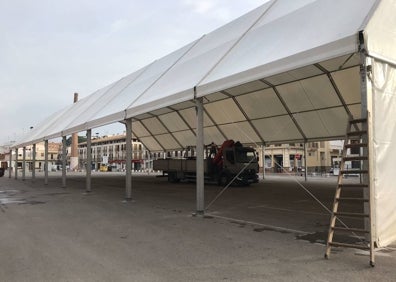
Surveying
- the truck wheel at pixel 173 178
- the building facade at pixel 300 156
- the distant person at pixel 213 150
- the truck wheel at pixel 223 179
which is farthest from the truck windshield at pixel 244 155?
the building facade at pixel 300 156

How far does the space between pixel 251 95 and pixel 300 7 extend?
9.54 metres

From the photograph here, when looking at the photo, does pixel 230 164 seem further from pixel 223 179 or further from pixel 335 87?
pixel 335 87

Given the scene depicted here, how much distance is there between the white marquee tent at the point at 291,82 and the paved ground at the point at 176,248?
5.36 ft

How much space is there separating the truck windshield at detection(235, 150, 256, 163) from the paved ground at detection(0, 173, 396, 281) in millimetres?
12881

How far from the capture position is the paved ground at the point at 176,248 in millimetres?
5852

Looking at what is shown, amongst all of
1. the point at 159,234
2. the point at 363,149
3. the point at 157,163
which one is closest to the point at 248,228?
the point at 159,234

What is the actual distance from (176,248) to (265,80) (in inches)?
489

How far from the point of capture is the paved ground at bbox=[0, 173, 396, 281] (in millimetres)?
5852

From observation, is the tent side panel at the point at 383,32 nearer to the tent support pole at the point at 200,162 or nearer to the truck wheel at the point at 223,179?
the tent support pole at the point at 200,162

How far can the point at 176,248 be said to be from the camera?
754 centimetres

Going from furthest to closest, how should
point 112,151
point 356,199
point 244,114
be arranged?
1. point 112,151
2. point 244,114
3. point 356,199

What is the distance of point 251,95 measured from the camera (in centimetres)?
2125

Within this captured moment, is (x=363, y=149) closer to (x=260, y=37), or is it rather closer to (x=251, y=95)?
(x=260, y=37)

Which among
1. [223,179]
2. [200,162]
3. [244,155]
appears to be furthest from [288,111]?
[200,162]
